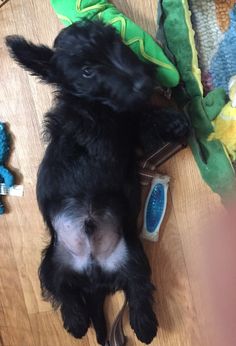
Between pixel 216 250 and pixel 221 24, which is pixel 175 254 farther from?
pixel 216 250

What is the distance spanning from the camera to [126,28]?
Result: 1559 mm

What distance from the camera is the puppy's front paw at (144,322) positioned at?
164 cm

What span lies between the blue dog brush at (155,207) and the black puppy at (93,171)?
147mm

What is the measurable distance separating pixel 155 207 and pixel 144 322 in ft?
1.26

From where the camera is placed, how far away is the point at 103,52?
1391 mm

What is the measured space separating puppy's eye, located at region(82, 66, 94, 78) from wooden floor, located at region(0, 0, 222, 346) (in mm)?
392

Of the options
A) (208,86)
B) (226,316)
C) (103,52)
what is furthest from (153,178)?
(226,316)

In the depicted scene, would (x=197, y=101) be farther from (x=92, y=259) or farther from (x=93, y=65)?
(x=92, y=259)

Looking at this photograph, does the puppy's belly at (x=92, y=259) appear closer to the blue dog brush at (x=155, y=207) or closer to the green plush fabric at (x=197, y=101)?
the blue dog brush at (x=155, y=207)

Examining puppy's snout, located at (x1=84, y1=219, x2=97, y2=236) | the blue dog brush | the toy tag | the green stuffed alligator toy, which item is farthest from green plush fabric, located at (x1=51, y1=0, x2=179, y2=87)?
→ the toy tag

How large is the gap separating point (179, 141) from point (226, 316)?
2.92 ft

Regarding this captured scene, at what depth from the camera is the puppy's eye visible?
4.59 feet

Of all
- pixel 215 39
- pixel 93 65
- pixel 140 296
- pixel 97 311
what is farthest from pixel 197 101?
pixel 97 311

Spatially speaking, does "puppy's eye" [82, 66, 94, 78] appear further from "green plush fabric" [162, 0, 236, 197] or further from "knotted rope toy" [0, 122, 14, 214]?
"knotted rope toy" [0, 122, 14, 214]
